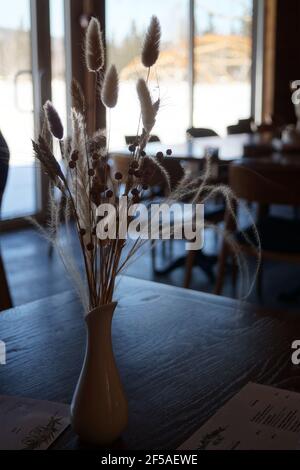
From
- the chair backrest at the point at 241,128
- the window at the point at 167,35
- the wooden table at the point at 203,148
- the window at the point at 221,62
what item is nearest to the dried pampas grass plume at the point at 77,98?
the wooden table at the point at 203,148

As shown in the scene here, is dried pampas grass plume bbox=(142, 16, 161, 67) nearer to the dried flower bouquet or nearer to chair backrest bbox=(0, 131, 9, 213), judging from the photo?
the dried flower bouquet

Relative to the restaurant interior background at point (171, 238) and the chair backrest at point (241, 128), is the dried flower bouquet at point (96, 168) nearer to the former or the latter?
the restaurant interior background at point (171, 238)

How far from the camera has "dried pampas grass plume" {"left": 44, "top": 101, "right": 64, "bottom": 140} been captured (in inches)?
27.9

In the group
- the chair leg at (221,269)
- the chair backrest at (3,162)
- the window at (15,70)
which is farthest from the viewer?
the window at (15,70)

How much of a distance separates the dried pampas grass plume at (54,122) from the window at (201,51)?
16.3 feet

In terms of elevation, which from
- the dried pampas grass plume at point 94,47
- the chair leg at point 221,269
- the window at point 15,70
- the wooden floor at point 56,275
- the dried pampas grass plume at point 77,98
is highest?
the window at point 15,70

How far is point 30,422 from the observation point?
818 mm

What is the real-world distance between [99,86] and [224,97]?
265 inches

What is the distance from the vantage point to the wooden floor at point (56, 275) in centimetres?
332

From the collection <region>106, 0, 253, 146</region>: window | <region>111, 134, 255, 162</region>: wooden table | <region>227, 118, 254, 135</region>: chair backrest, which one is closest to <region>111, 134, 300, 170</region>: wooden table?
<region>111, 134, 255, 162</region>: wooden table

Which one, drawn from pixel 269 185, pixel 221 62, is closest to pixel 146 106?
pixel 269 185

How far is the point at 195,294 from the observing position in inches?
54.4

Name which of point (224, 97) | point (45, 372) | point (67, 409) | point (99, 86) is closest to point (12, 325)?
point (45, 372)
